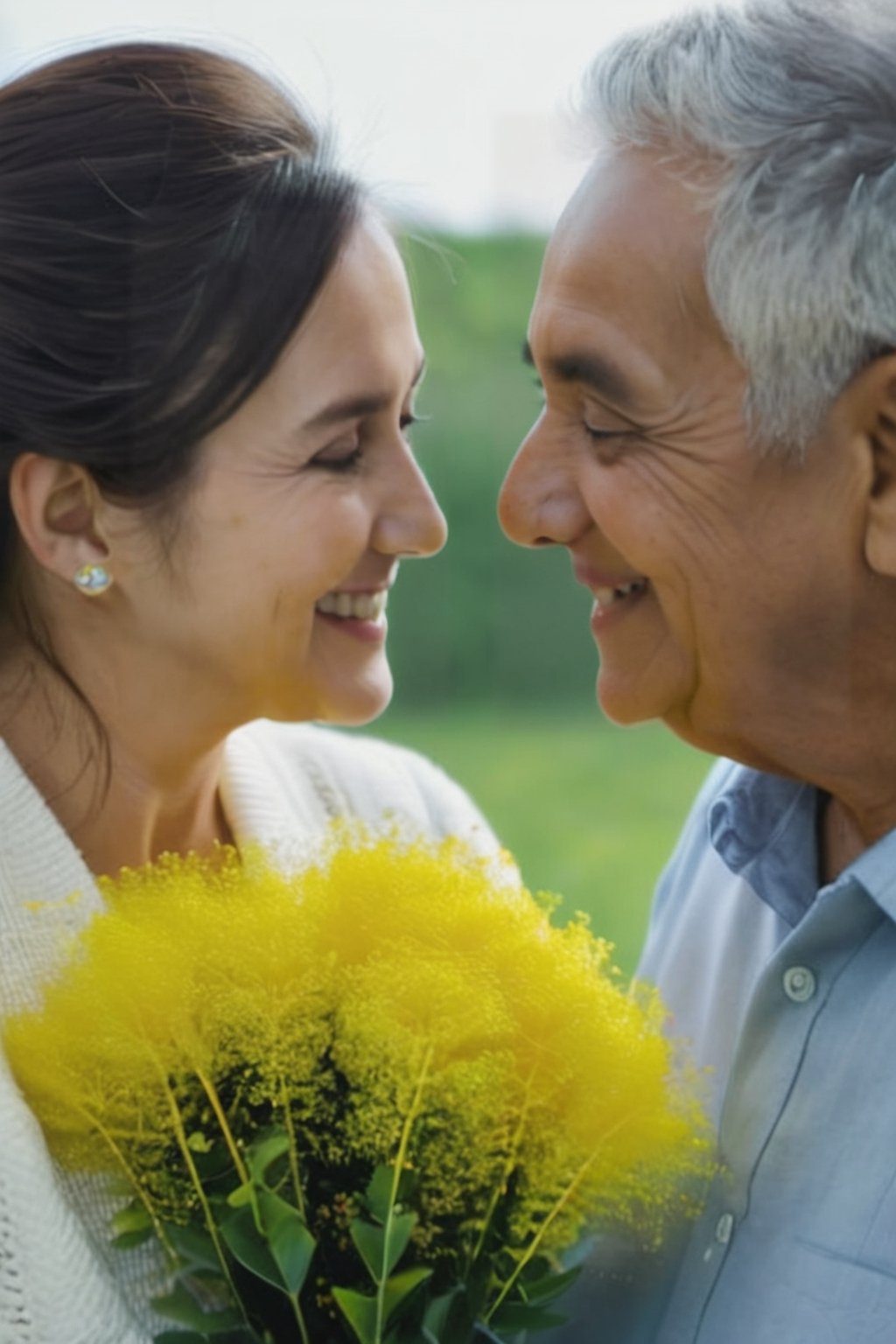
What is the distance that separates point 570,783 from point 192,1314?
55.9ft

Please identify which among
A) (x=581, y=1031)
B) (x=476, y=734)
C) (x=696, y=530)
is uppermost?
(x=696, y=530)

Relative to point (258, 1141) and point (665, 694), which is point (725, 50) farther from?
point (258, 1141)

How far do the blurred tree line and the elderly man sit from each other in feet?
29.2

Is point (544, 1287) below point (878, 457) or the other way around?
below

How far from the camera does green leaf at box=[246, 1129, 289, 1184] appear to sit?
143 cm

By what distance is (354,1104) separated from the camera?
148 cm

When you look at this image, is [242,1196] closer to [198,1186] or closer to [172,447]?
[198,1186]

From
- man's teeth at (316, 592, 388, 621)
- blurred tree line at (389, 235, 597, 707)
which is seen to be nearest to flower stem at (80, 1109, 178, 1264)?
man's teeth at (316, 592, 388, 621)

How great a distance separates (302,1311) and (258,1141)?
0.15 m

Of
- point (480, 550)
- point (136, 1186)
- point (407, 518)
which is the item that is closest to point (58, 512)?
point (407, 518)

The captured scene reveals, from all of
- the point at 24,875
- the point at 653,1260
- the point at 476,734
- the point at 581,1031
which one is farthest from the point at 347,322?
the point at 476,734

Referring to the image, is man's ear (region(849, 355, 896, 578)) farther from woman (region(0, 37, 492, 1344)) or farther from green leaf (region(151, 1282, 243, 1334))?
green leaf (region(151, 1282, 243, 1334))

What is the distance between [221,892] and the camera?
1646 millimetres

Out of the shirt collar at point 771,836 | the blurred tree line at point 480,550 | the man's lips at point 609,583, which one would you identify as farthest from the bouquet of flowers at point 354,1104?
the blurred tree line at point 480,550
